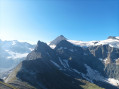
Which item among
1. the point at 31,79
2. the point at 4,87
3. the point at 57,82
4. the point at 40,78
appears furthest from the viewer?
the point at 57,82

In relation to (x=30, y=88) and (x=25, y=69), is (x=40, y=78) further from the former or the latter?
(x=30, y=88)

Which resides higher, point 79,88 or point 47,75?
point 47,75

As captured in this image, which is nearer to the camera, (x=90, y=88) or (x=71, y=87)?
(x=71, y=87)

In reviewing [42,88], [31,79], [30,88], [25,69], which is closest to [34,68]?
[25,69]

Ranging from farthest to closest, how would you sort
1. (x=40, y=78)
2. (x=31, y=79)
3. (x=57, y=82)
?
(x=57, y=82)
(x=40, y=78)
(x=31, y=79)

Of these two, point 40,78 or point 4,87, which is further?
point 40,78

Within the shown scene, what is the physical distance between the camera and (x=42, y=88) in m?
130

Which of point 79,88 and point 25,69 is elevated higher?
point 25,69

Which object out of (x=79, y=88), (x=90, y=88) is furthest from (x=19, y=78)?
(x=90, y=88)

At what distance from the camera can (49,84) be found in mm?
146875

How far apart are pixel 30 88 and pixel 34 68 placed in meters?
52.9

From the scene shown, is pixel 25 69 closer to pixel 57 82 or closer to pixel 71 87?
pixel 57 82

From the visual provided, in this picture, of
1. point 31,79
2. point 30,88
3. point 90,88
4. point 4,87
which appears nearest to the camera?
point 4,87

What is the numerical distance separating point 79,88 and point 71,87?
11881mm
